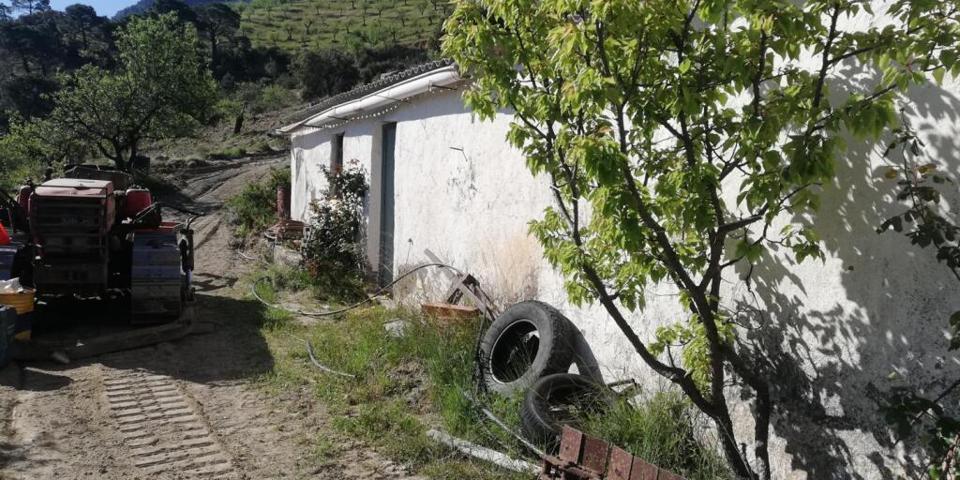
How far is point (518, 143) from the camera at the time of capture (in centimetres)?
407

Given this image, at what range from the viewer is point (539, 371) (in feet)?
16.9

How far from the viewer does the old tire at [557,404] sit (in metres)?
4.46

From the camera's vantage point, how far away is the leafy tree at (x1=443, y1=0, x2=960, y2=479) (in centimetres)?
301

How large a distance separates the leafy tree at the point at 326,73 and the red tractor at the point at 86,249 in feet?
127

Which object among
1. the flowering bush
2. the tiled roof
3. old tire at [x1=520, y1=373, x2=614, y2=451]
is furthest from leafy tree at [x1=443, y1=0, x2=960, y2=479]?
the flowering bush

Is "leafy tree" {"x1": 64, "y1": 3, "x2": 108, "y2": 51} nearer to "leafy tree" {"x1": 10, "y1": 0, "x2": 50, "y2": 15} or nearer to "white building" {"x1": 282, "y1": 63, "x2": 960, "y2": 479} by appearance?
"leafy tree" {"x1": 10, "y1": 0, "x2": 50, "y2": 15}

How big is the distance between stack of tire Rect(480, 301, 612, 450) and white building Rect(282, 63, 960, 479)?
1.42ft

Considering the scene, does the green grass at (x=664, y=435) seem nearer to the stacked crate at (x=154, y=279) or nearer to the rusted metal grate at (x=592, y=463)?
the rusted metal grate at (x=592, y=463)

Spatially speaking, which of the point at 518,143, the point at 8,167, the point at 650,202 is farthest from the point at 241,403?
the point at 8,167

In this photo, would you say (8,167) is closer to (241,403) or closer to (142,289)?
(142,289)

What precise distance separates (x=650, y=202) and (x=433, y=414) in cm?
275

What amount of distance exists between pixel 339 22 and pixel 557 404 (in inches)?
3063

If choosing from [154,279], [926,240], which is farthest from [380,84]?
[926,240]

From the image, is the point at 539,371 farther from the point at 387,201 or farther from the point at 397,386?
the point at 387,201
